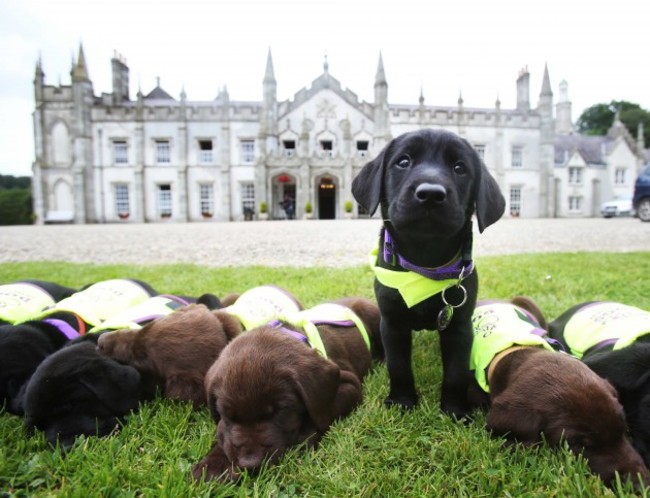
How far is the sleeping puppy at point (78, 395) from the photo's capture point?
196 centimetres

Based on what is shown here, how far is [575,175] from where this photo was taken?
40.4 m

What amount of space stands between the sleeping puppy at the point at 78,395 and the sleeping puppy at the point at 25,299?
1235 millimetres

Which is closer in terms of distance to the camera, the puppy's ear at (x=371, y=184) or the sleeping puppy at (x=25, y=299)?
the puppy's ear at (x=371, y=184)

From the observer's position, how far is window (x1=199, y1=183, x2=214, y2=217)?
3644 centimetres

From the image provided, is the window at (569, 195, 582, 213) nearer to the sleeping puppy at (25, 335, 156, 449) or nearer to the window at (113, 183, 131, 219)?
the window at (113, 183, 131, 219)

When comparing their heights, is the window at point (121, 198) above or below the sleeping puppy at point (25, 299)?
above

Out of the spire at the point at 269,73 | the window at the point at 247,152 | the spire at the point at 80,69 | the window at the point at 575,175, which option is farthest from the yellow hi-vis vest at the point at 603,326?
the window at the point at 575,175

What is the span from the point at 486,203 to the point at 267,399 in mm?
1628

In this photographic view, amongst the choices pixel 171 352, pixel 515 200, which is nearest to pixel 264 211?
pixel 515 200

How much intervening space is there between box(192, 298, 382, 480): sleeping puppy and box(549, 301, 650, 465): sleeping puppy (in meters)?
1.30

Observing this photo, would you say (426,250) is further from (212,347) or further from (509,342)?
(212,347)

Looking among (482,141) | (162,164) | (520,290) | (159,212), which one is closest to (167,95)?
(162,164)

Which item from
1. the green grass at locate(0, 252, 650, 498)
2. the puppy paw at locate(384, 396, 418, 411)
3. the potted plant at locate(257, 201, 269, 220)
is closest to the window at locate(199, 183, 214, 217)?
the potted plant at locate(257, 201, 269, 220)

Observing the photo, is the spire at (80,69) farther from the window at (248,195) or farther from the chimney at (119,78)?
the window at (248,195)
